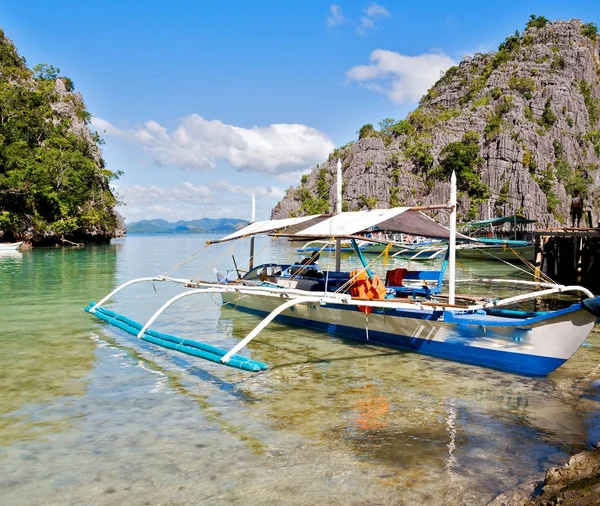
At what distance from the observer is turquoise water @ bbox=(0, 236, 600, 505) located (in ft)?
18.3

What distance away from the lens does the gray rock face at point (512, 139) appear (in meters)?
85.2

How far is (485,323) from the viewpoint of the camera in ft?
32.3

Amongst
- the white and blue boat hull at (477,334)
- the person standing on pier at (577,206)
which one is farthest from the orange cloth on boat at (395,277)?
the person standing on pier at (577,206)

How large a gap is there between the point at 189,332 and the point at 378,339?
569cm

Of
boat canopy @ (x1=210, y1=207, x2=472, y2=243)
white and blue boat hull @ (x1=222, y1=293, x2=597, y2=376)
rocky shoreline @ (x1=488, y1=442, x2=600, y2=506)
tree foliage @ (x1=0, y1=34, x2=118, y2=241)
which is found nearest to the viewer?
rocky shoreline @ (x1=488, y1=442, x2=600, y2=506)

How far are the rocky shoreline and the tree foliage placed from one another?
192ft

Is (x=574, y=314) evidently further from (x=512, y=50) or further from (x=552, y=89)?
(x=512, y=50)

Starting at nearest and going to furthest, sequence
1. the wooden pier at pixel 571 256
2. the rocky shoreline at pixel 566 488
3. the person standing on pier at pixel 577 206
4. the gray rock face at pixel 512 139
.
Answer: the rocky shoreline at pixel 566 488
the wooden pier at pixel 571 256
the person standing on pier at pixel 577 206
the gray rock face at pixel 512 139

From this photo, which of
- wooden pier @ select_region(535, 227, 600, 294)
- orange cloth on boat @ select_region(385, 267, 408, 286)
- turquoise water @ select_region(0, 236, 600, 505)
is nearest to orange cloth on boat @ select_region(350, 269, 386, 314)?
turquoise water @ select_region(0, 236, 600, 505)

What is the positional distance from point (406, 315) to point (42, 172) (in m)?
54.6

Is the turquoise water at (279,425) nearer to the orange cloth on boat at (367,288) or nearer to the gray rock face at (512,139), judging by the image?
the orange cloth on boat at (367,288)

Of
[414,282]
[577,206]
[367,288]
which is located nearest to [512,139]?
[577,206]

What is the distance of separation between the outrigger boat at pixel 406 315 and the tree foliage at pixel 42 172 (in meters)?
46.5

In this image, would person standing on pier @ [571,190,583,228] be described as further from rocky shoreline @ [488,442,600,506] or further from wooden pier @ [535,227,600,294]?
rocky shoreline @ [488,442,600,506]
